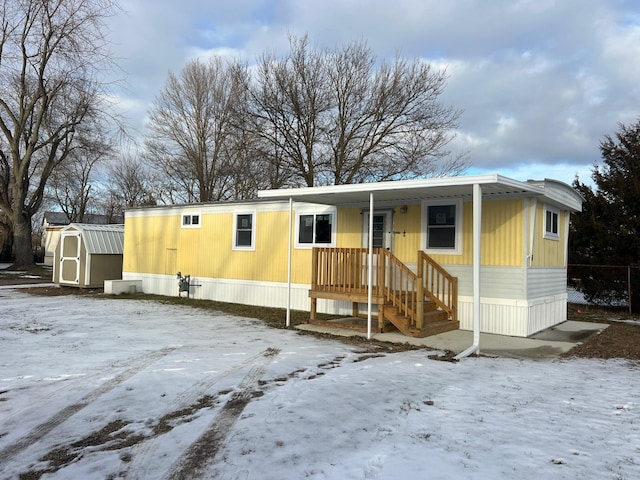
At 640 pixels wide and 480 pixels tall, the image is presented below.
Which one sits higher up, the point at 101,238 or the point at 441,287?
the point at 101,238

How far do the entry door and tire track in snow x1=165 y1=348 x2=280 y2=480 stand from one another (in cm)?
547

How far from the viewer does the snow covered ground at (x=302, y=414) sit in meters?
3.10

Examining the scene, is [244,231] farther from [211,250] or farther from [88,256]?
[88,256]

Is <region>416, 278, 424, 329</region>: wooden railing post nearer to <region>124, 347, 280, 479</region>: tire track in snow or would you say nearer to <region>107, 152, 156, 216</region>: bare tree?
<region>124, 347, 280, 479</region>: tire track in snow

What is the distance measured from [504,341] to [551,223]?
3208 mm

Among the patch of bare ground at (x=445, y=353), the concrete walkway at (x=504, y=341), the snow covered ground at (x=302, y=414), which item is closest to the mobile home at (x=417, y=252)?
the concrete walkway at (x=504, y=341)

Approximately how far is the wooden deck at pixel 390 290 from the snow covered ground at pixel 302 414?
3.93ft

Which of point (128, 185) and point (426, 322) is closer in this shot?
point (426, 322)


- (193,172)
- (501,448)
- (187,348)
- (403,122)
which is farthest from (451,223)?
(193,172)

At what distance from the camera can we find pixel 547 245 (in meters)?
9.27

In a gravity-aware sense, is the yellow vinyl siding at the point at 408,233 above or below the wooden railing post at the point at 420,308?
above

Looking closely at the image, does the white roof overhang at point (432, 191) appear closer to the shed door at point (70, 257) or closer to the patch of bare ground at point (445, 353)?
the patch of bare ground at point (445, 353)

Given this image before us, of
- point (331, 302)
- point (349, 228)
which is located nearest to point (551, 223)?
point (349, 228)

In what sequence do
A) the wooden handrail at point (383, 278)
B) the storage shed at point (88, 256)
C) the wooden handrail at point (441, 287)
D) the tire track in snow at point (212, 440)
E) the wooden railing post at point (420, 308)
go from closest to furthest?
1. the tire track in snow at point (212, 440)
2. the wooden railing post at point (420, 308)
3. the wooden handrail at point (383, 278)
4. the wooden handrail at point (441, 287)
5. the storage shed at point (88, 256)
